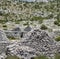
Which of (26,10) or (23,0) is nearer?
(26,10)

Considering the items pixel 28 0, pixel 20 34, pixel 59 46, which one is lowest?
pixel 28 0

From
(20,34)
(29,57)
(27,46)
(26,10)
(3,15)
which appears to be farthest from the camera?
(26,10)

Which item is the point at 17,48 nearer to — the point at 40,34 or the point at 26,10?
the point at 40,34

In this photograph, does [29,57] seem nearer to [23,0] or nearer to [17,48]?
[17,48]

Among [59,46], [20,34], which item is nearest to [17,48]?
[59,46]

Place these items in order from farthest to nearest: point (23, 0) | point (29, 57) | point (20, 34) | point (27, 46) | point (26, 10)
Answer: point (23, 0)
point (26, 10)
point (20, 34)
point (27, 46)
point (29, 57)

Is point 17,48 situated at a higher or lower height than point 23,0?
higher

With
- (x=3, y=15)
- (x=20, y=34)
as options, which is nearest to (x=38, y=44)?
(x=20, y=34)
